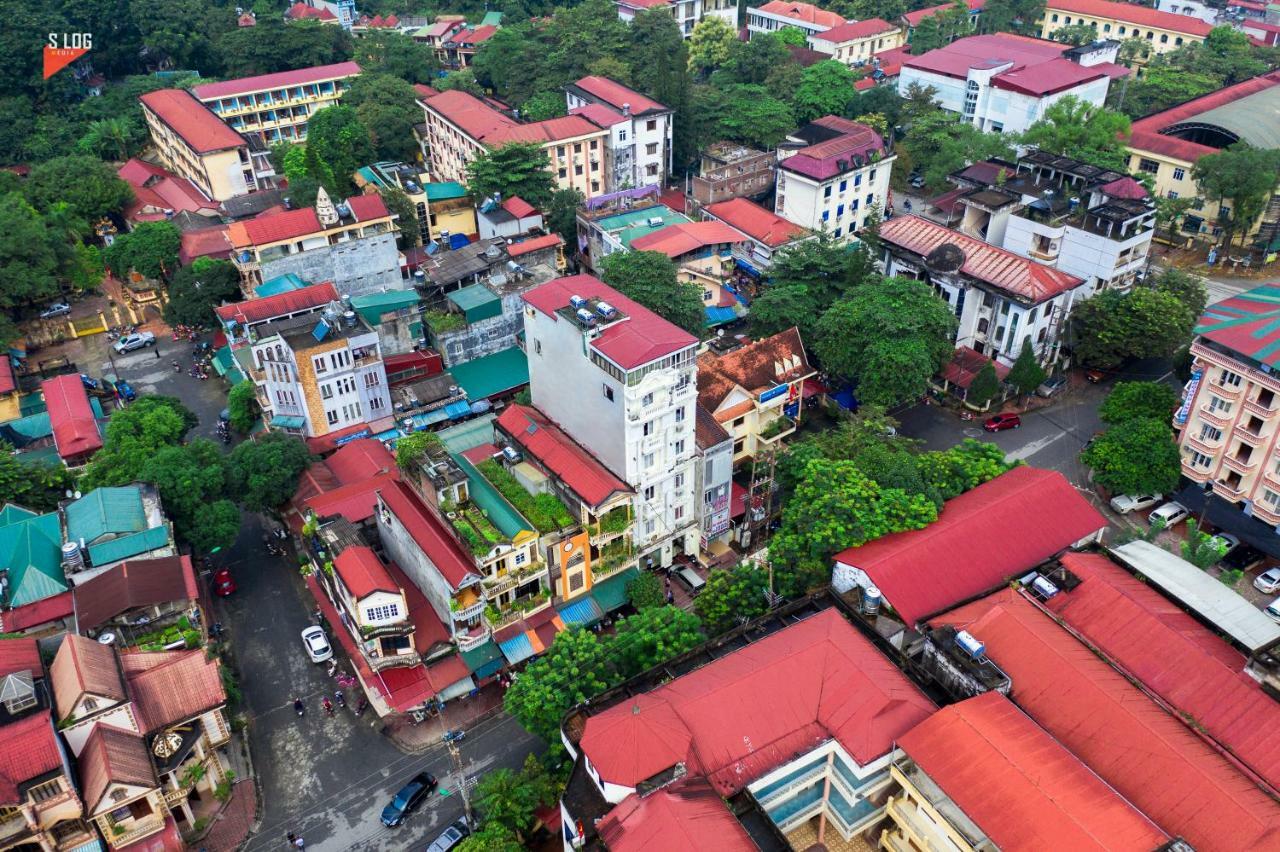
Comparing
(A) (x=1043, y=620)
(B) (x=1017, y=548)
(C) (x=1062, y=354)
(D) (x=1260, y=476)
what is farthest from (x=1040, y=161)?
(A) (x=1043, y=620)

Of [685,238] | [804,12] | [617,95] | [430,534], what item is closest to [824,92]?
[617,95]

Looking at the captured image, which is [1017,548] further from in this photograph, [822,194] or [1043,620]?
[822,194]

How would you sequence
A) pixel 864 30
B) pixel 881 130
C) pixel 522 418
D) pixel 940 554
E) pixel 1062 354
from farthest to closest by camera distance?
1. pixel 864 30
2. pixel 881 130
3. pixel 1062 354
4. pixel 522 418
5. pixel 940 554

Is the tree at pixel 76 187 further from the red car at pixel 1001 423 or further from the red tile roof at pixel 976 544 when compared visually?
the red car at pixel 1001 423

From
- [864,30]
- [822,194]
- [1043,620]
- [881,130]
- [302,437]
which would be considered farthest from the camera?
[864,30]

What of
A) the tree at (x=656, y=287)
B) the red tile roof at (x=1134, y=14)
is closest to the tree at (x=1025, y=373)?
the tree at (x=656, y=287)

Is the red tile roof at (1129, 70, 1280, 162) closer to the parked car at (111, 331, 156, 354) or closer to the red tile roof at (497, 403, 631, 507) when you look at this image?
the red tile roof at (497, 403, 631, 507)
